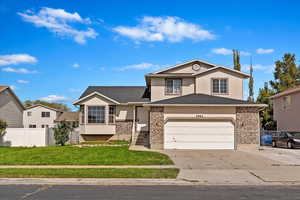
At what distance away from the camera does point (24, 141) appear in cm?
2427

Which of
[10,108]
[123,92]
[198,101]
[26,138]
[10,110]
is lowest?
[26,138]

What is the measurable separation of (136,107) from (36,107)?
30312mm

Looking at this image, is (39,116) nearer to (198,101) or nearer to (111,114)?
(111,114)

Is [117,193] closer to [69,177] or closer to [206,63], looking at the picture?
[69,177]

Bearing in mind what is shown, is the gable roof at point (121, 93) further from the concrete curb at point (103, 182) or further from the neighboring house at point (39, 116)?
the neighboring house at point (39, 116)

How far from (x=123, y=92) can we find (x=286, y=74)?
2812 cm

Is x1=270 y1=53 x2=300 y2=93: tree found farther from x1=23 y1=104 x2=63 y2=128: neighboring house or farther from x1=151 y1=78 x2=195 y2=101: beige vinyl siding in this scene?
x1=23 y1=104 x2=63 y2=128: neighboring house

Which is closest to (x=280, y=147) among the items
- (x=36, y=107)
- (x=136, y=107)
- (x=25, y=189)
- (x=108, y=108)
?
(x=136, y=107)

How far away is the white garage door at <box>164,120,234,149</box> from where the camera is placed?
66.6 ft

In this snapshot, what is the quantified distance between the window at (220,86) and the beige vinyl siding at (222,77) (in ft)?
0.86

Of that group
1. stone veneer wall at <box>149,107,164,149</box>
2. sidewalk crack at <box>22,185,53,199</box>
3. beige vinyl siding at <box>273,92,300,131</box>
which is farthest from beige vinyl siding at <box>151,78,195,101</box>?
sidewalk crack at <box>22,185,53,199</box>

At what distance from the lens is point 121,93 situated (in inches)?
1203

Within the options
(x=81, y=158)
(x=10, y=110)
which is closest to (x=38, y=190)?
(x=81, y=158)

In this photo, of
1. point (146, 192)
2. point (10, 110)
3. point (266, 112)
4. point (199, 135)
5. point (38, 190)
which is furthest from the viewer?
point (266, 112)
